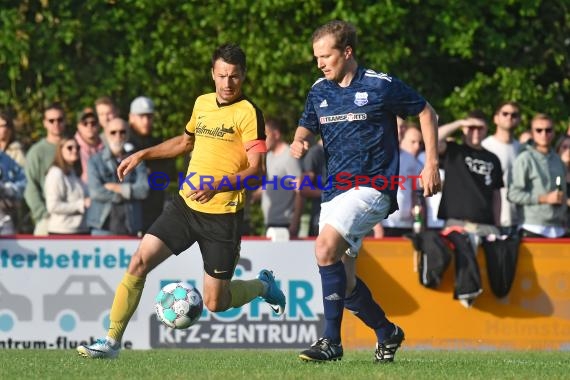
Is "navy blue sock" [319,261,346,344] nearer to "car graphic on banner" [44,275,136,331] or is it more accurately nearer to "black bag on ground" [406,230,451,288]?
"black bag on ground" [406,230,451,288]

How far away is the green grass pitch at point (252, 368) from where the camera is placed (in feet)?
30.3

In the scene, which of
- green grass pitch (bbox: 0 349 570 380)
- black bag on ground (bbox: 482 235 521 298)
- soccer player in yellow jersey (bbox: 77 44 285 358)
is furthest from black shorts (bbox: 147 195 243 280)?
black bag on ground (bbox: 482 235 521 298)

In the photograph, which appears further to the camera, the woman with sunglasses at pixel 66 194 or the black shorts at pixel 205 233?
the woman with sunglasses at pixel 66 194

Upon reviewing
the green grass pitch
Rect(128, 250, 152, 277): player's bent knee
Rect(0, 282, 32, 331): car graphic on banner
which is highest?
Rect(128, 250, 152, 277): player's bent knee

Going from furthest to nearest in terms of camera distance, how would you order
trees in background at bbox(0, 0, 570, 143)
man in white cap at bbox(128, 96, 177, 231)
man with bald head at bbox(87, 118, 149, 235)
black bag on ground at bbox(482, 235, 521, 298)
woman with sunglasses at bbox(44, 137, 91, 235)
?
trees in background at bbox(0, 0, 570, 143)
man in white cap at bbox(128, 96, 177, 231)
woman with sunglasses at bbox(44, 137, 91, 235)
man with bald head at bbox(87, 118, 149, 235)
black bag on ground at bbox(482, 235, 521, 298)

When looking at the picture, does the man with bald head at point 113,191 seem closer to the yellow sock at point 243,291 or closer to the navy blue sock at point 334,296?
the yellow sock at point 243,291

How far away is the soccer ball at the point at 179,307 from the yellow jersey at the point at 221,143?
0.70 meters

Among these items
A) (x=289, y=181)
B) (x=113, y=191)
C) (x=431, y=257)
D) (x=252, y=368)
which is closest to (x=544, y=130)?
(x=431, y=257)

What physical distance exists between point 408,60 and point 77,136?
6.71 m

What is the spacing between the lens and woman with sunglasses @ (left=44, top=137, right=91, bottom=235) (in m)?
14.5

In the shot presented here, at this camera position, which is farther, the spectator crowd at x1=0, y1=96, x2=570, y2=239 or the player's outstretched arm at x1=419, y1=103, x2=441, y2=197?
the spectator crowd at x1=0, y1=96, x2=570, y2=239

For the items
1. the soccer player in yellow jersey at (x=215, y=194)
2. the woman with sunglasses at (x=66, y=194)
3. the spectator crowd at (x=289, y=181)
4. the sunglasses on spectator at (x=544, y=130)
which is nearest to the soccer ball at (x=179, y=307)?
the soccer player in yellow jersey at (x=215, y=194)

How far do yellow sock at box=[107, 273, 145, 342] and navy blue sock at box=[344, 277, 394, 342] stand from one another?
4.91 ft

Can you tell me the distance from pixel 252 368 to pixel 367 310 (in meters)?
1.00
